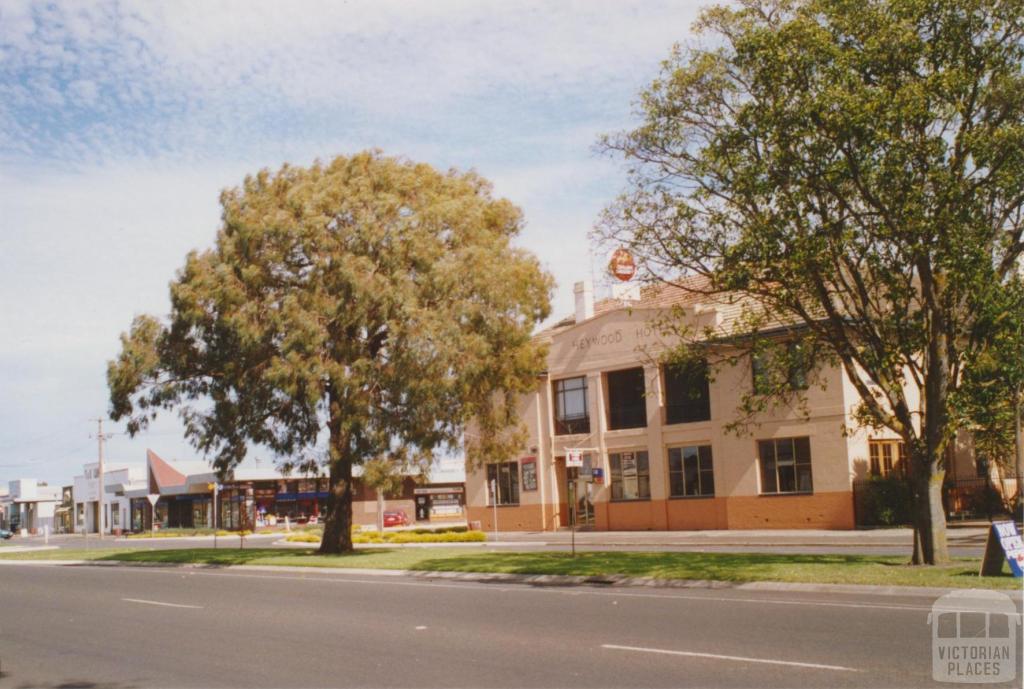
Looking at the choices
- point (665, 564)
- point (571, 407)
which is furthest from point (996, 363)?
point (571, 407)

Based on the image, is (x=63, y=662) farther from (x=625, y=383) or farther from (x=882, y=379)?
(x=625, y=383)

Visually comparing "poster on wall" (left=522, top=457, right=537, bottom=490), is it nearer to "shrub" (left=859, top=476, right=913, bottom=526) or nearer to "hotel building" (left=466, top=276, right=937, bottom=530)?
"hotel building" (left=466, top=276, right=937, bottom=530)

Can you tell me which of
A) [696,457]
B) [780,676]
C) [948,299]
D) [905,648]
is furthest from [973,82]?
[696,457]

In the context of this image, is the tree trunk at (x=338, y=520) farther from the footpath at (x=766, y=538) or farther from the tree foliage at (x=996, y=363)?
the tree foliage at (x=996, y=363)

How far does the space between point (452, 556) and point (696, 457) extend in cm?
1502

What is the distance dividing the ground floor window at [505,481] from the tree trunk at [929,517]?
27283mm

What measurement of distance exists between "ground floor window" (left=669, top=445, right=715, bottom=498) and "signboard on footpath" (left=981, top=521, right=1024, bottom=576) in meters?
22.5

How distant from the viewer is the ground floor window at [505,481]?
4522 centimetres

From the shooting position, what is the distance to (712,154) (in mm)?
18641

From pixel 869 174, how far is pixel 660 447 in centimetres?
2335

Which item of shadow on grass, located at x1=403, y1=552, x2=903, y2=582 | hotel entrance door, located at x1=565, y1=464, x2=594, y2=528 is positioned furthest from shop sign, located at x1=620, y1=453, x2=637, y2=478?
shadow on grass, located at x1=403, y1=552, x2=903, y2=582

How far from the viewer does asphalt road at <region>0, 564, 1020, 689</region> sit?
9.37 meters

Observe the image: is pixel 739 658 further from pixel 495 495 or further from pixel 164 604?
pixel 495 495

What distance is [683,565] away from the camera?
Result: 20.5 m
